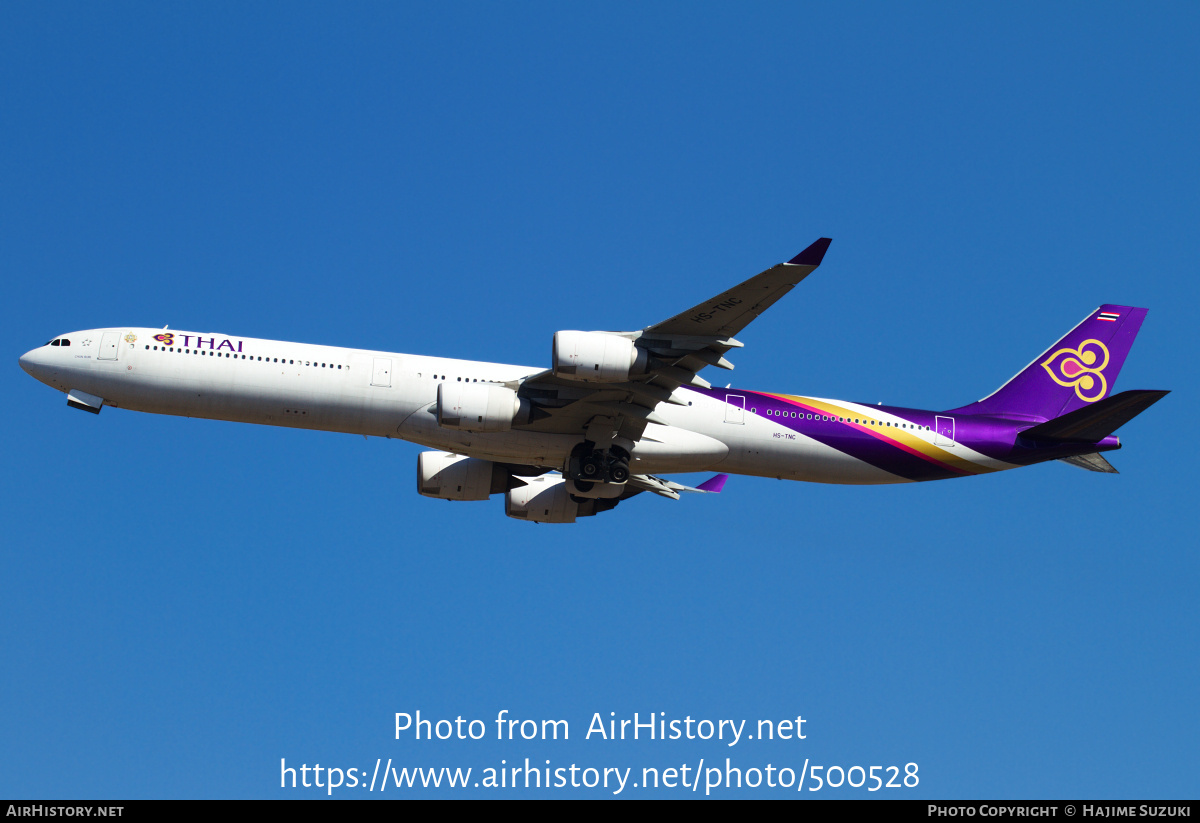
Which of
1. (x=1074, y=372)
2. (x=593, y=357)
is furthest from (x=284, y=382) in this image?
(x=1074, y=372)

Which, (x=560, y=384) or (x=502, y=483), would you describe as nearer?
(x=560, y=384)

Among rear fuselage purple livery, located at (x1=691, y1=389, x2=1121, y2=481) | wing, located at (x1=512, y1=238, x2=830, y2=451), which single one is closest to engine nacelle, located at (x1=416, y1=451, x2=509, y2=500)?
wing, located at (x1=512, y1=238, x2=830, y2=451)

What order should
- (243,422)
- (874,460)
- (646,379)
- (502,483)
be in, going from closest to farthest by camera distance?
(646,379)
(243,422)
(874,460)
(502,483)

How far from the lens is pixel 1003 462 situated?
123ft

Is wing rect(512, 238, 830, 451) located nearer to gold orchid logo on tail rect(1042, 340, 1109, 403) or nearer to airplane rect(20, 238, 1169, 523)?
airplane rect(20, 238, 1169, 523)

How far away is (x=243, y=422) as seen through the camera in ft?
113

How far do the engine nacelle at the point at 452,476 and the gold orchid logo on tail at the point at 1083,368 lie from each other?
1973 centimetres

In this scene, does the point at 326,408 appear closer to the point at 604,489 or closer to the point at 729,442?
the point at 604,489

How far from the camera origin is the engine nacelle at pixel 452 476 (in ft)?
128

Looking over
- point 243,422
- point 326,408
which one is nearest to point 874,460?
point 326,408

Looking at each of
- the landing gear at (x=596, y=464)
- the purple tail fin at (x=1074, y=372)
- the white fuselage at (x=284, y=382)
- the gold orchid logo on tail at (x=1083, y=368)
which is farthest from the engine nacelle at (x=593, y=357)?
the gold orchid logo on tail at (x=1083, y=368)
